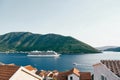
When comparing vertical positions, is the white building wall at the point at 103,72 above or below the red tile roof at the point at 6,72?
below

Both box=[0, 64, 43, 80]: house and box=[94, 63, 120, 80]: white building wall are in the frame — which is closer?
box=[0, 64, 43, 80]: house

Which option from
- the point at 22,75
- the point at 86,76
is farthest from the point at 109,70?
the point at 86,76

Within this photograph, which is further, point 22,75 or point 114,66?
point 114,66

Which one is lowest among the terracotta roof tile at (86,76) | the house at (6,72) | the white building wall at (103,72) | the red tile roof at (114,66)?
the terracotta roof tile at (86,76)

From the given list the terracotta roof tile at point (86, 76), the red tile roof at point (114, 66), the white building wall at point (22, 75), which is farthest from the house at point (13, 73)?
the terracotta roof tile at point (86, 76)

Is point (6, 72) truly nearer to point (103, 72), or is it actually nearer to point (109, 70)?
point (109, 70)

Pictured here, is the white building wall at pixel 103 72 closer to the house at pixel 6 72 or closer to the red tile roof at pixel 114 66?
the red tile roof at pixel 114 66

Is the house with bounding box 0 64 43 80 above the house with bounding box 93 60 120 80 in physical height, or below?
above

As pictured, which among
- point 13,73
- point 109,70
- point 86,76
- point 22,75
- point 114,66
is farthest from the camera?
point 86,76

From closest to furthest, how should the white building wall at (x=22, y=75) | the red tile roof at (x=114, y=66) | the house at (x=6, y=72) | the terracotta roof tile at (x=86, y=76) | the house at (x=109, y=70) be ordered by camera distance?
the house at (x=6, y=72) → the white building wall at (x=22, y=75) → the house at (x=109, y=70) → the red tile roof at (x=114, y=66) → the terracotta roof tile at (x=86, y=76)

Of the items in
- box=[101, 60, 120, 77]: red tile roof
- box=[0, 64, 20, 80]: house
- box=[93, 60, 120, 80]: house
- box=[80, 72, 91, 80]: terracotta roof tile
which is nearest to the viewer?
box=[0, 64, 20, 80]: house

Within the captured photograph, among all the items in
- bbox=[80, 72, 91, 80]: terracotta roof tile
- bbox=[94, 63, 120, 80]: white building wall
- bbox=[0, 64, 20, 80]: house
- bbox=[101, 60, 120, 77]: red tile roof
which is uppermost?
bbox=[0, 64, 20, 80]: house

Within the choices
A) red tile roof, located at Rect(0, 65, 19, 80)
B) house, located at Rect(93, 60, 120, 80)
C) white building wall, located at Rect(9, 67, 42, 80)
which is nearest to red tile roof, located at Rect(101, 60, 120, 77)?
house, located at Rect(93, 60, 120, 80)

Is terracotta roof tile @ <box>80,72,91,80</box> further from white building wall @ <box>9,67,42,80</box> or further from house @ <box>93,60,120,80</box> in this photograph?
white building wall @ <box>9,67,42,80</box>
